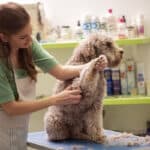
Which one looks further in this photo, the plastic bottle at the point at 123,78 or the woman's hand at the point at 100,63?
the plastic bottle at the point at 123,78

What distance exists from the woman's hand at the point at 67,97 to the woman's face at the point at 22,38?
0.25 m

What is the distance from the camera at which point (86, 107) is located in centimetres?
166

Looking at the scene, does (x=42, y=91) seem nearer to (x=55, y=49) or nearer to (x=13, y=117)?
(x=55, y=49)

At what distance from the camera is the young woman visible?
149 cm

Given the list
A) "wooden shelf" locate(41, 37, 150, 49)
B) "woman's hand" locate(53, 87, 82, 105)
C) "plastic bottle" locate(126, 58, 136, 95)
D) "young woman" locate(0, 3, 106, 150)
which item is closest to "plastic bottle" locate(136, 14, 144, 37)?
"wooden shelf" locate(41, 37, 150, 49)

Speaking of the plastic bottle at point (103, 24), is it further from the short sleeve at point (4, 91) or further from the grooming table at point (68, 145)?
the short sleeve at point (4, 91)

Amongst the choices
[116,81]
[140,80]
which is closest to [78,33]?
[116,81]

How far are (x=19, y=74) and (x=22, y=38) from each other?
174mm

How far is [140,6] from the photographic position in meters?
2.66

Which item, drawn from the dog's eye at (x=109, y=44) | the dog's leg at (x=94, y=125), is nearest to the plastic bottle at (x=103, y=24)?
the dog's eye at (x=109, y=44)

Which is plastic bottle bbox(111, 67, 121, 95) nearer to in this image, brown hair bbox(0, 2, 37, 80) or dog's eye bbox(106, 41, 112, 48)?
dog's eye bbox(106, 41, 112, 48)

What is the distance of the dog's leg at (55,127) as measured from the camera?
1.71 meters

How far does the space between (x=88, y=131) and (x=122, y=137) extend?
17cm

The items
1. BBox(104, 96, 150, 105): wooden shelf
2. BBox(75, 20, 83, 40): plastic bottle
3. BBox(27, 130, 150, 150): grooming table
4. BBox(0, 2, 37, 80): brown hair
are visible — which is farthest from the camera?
BBox(75, 20, 83, 40): plastic bottle
